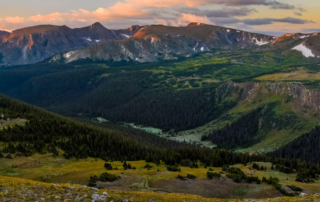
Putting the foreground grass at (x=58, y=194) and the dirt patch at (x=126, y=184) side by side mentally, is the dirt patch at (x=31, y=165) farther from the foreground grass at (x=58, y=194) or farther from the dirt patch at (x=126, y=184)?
the foreground grass at (x=58, y=194)

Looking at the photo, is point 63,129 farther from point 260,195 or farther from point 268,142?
point 268,142

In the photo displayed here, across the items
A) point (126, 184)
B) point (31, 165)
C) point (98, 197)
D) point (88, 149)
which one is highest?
point (98, 197)

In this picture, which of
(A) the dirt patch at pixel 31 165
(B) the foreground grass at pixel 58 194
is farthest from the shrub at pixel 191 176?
(A) the dirt patch at pixel 31 165

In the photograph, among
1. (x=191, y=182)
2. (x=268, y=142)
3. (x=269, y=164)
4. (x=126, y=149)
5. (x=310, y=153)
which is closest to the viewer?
(x=191, y=182)

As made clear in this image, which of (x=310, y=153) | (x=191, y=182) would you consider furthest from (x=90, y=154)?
(x=310, y=153)

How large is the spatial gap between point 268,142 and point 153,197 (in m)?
171

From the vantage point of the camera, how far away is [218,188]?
71.6m

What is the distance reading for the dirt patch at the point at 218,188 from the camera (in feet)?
221

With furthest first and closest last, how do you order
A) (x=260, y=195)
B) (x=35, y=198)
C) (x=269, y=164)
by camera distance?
(x=269, y=164) → (x=260, y=195) → (x=35, y=198)

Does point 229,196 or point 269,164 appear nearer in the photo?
point 229,196

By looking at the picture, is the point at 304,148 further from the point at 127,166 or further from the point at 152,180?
the point at 152,180

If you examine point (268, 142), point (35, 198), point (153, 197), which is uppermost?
point (35, 198)

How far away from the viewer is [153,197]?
49.1m

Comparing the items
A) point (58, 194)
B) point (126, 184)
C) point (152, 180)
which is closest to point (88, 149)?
point (152, 180)
